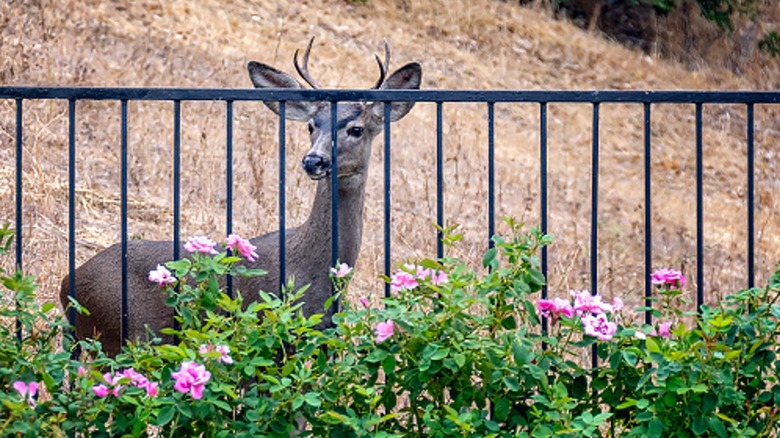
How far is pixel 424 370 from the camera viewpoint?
390 cm

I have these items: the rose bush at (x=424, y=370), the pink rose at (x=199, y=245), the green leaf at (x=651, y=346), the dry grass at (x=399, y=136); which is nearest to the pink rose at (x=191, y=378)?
the rose bush at (x=424, y=370)

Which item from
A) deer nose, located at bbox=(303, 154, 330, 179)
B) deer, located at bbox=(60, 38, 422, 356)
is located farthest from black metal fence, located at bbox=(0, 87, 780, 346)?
deer, located at bbox=(60, 38, 422, 356)

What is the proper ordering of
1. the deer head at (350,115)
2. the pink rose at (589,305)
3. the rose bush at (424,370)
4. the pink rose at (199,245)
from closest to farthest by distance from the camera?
the rose bush at (424,370)
the pink rose at (589,305)
the pink rose at (199,245)
the deer head at (350,115)

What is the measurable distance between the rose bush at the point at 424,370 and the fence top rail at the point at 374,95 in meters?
0.59

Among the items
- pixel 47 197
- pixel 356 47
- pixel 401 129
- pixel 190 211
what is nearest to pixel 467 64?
pixel 356 47

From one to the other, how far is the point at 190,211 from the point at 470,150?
3.80 metres

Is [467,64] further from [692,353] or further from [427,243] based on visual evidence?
[692,353]

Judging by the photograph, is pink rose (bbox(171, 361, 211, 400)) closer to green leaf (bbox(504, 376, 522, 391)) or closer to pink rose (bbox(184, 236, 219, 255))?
pink rose (bbox(184, 236, 219, 255))

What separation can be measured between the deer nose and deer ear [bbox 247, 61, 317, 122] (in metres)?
0.45

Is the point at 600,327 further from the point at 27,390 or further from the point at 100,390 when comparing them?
the point at 27,390

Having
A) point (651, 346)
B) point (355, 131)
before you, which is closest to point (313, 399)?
point (651, 346)

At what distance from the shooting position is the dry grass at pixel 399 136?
1022 centimetres

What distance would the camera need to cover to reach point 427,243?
997cm

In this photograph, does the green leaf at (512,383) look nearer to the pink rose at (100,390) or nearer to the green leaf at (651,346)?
the green leaf at (651,346)
